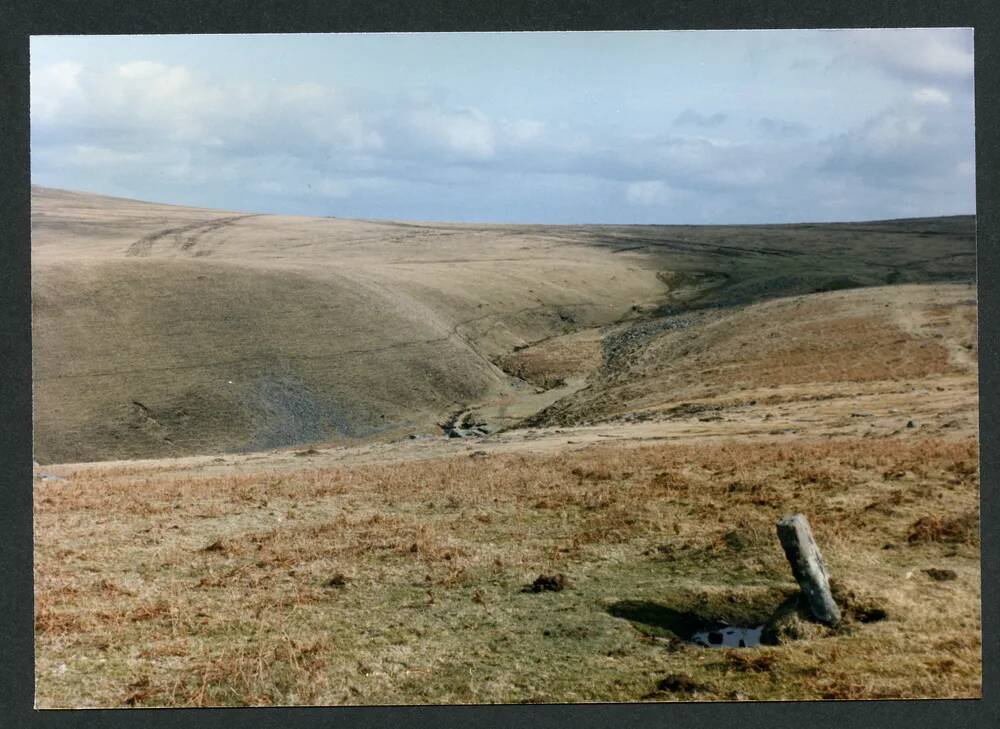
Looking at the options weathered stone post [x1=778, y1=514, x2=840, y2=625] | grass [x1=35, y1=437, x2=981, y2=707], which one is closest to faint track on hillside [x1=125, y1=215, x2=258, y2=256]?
grass [x1=35, y1=437, x2=981, y2=707]

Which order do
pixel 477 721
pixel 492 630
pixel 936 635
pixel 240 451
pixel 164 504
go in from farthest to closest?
pixel 240 451
pixel 164 504
pixel 492 630
pixel 936 635
pixel 477 721

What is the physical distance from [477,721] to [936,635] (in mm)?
7384

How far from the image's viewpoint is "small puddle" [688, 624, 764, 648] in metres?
16.0

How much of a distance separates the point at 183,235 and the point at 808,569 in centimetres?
13069

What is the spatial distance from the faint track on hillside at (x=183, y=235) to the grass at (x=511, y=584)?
99.1 meters

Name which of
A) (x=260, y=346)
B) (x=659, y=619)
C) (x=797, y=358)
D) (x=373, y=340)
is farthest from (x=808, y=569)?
(x=373, y=340)

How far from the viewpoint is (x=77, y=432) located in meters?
47.6

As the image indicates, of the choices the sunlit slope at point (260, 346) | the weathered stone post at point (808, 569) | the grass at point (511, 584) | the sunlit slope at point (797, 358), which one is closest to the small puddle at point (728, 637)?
the grass at point (511, 584)

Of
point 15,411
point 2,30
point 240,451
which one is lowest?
point 240,451

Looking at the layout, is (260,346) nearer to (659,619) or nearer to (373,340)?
(373,340)

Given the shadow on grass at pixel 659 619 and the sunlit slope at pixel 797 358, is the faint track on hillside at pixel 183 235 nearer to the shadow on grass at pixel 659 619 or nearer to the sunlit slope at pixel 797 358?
Answer: the sunlit slope at pixel 797 358

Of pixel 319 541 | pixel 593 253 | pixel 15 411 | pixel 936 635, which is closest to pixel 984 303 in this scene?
pixel 936 635

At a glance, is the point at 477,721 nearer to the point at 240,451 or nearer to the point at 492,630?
the point at 492,630

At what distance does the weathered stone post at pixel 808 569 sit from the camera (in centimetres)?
1562
